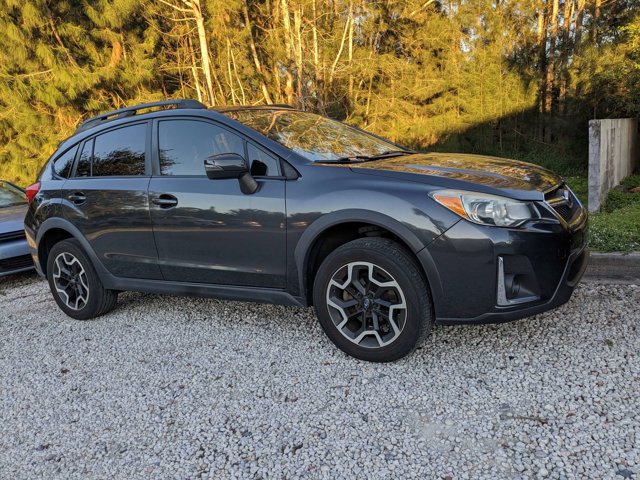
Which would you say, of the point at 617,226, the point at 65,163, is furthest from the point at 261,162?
the point at 617,226

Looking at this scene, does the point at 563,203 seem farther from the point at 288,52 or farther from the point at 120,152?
the point at 288,52

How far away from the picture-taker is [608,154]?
23.5 ft

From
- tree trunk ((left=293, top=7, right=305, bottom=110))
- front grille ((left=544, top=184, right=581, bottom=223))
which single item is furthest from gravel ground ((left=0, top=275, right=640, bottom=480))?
tree trunk ((left=293, top=7, right=305, bottom=110))

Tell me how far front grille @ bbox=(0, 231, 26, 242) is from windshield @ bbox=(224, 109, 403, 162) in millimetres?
3736

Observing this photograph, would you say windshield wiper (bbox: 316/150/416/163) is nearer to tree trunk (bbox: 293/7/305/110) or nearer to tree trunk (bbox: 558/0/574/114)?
tree trunk (bbox: 293/7/305/110)

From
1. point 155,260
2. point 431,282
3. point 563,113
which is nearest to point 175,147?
point 155,260

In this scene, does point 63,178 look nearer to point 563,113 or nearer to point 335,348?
point 335,348

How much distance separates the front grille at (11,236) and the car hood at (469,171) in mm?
4619

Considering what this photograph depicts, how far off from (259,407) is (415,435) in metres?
0.87

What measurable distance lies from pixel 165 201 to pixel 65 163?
4.70 feet

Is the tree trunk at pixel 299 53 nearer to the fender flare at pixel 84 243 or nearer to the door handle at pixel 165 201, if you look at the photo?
the fender flare at pixel 84 243

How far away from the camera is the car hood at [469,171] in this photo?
2.83 metres

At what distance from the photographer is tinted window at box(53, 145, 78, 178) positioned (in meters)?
4.33

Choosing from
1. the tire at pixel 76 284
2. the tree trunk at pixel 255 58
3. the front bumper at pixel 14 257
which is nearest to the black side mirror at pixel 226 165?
the tire at pixel 76 284
